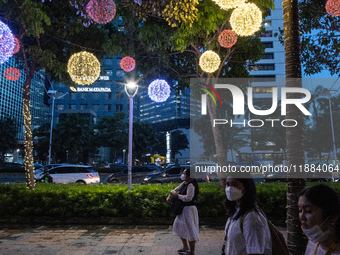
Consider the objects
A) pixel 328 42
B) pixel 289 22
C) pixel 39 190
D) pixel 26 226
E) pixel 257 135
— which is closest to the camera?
pixel 289 22

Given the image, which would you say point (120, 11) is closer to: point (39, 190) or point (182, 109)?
point (39, 190)

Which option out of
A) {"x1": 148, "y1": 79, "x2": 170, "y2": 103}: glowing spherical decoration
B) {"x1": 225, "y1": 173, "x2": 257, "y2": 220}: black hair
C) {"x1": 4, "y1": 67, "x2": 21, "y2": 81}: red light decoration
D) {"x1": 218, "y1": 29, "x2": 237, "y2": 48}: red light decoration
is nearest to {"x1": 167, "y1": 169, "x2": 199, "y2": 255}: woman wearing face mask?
{"x1": 225, "y1": 173, "x2": 257, "y2": 220}: black hair

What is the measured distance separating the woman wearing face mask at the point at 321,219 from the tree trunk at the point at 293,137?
154 cm

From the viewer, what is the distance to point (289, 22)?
3625mm

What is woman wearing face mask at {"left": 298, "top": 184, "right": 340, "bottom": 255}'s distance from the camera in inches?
64.8

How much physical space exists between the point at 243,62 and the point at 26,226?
1050cm

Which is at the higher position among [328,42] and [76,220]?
[328,42]

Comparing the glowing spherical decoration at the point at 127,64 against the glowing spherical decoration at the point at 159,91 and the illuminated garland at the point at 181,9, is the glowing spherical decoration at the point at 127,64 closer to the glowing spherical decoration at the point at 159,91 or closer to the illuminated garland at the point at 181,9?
the glowing spherical decoration at the point at 159,91

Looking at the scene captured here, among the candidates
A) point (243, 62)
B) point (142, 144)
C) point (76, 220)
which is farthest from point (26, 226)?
point (142, 144)

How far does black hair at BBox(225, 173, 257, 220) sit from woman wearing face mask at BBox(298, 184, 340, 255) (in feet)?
2.27

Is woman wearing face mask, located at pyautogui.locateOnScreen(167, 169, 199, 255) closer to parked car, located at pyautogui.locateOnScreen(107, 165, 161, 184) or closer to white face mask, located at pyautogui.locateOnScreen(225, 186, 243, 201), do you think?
white face mask, located at pyautogui.locateOnScreen(225, 186, 243, 201)

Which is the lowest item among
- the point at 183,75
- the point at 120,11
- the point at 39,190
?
the point at 39,190

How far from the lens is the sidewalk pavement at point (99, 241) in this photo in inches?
222

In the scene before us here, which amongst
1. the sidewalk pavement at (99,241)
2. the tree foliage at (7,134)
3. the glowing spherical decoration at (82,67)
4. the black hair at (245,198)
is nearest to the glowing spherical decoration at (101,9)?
the glowing spherical decoration at (82,67)
